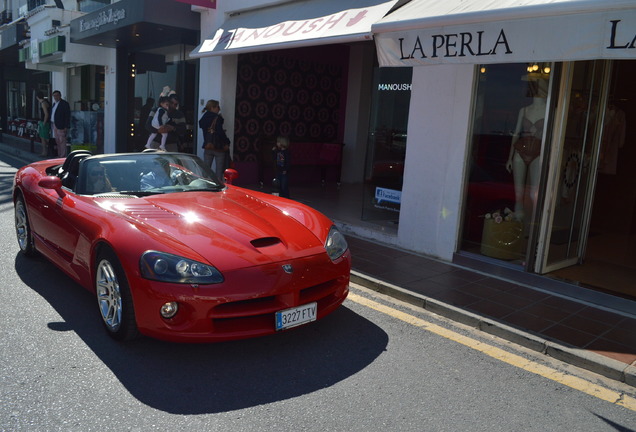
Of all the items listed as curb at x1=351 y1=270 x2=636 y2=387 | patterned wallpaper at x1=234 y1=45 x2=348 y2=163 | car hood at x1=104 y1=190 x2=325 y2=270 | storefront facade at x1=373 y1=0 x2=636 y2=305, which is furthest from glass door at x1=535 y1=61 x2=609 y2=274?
patterned wallpaper at x1=234 y1=45 x2=348 y2=163

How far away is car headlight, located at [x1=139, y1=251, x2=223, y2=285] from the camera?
3.44 m

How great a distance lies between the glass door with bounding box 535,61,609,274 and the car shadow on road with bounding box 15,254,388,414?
2.88m

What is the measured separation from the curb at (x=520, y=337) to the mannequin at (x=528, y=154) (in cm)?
203

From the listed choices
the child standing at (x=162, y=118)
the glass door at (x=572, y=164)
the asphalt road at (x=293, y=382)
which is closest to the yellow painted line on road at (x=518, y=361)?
the asphalt road at (x=293, y=382)

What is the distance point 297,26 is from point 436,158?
323cm

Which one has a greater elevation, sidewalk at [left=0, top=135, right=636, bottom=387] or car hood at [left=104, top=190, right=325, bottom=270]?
car hood at [left=104, top=190, right=325, bottom=270]

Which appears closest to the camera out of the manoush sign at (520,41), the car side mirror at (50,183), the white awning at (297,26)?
the manoush sign at (520,41)

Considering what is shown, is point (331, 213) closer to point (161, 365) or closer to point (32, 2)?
point (161, 365)

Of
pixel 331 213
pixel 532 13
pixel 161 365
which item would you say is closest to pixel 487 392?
pixel 161 365

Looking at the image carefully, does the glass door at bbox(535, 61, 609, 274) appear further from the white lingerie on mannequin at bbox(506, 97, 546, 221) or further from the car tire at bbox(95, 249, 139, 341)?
the car tire at bbox(95, 249, 139, 341)

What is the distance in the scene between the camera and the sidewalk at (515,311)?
408 centimetres

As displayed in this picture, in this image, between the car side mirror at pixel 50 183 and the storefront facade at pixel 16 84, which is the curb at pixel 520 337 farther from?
the storefront facade at pixel 16 84

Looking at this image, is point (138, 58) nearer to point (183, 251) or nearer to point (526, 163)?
point (526, 163)

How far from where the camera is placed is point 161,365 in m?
3.56
